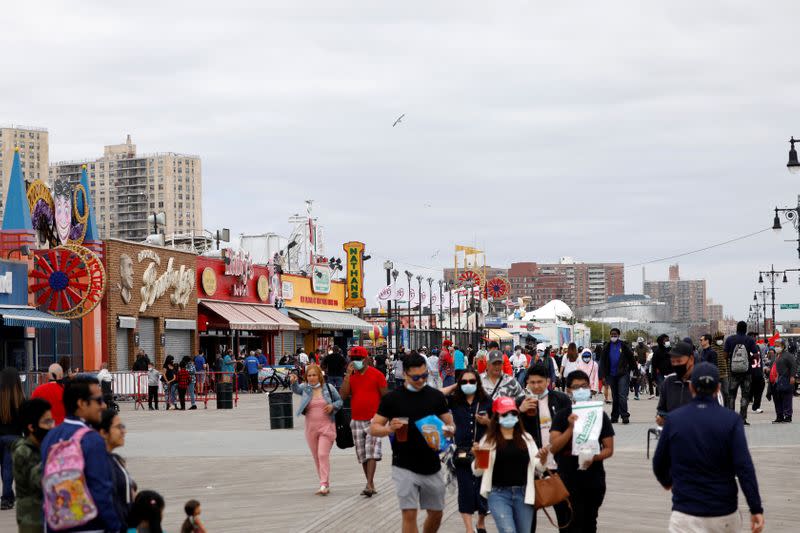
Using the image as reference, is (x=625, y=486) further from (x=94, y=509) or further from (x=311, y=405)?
(x=94, y=509)

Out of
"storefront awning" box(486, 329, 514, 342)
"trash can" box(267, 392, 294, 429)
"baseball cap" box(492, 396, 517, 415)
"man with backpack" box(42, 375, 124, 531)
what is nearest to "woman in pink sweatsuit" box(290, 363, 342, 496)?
"baseball cap" box(492, 396, 517, 415)

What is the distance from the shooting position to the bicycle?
149 ft

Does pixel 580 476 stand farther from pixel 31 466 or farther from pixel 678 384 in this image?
pixel 31 466

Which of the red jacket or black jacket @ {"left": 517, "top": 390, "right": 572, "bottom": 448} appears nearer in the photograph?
black jacket @ {"left": 517, "top": 390, "right": 572, "bottom": 448}

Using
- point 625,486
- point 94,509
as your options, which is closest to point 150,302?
point 625,486

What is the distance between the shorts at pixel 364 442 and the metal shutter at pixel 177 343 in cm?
3288

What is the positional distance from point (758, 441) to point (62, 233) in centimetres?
2488

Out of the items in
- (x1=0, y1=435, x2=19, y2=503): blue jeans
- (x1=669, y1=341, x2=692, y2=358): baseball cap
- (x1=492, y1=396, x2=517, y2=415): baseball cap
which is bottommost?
(x1=0, y1=435, x2=19, y2=503): blue jeans

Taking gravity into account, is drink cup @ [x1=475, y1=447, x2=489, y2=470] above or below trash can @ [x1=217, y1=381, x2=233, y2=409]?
above

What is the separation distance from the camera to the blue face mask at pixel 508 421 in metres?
8.73

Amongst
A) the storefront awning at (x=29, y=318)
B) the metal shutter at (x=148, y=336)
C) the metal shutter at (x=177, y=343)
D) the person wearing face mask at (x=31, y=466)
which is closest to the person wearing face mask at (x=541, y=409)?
the person wearing face mask at (x=31, y=466)

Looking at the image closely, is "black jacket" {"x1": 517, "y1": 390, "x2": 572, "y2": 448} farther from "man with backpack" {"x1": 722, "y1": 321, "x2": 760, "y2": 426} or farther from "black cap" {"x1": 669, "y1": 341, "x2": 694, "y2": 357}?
"man with backpack" {"x1": 722, "y1": 321, "x2": 760, "y2": 426}

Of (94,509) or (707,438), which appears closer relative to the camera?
(94,509)

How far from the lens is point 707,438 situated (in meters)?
7.14
